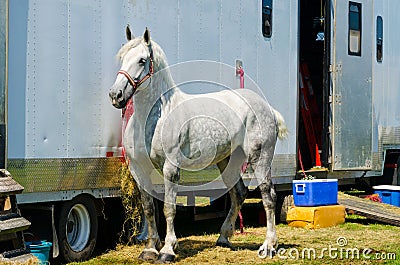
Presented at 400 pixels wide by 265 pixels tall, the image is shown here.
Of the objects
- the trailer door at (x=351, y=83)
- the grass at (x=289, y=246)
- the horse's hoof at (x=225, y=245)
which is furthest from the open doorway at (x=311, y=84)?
the horse's hoof at (x=225, y=245)

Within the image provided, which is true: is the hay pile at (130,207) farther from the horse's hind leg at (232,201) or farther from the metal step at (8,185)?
the metal step at (8,185)

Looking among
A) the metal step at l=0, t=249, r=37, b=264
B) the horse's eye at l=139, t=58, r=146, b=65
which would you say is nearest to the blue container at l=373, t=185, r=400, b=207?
the horse's eye at l=139, t=58, r=146, b=65

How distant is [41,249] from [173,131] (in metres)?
1.85

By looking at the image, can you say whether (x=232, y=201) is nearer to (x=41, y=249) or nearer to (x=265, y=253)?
(x=265, y=253)

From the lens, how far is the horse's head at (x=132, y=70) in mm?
7125

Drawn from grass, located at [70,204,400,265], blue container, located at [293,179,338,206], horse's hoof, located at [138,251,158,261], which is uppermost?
blue container, located at [293,179,338,206]

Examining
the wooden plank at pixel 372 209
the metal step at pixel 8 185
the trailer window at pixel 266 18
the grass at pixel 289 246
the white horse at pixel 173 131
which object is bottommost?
the grass at pixel 289 246

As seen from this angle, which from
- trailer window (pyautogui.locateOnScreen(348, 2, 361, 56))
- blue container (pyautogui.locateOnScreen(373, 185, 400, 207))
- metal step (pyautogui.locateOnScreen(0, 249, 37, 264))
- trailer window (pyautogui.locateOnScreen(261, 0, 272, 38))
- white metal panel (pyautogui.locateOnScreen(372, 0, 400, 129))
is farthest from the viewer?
white metal panel (pyautogui.locateOnScreen(372, 0, 400, 129))

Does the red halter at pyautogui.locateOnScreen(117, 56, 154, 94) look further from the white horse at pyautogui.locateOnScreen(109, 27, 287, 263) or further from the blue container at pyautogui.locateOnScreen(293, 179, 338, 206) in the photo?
the blue container at pyautogui.locateOnScreen(293, 179, 338, 206)

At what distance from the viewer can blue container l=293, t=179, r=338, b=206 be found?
35.7 ft

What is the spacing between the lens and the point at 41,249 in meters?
7.01

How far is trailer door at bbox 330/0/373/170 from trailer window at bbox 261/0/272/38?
1661mm

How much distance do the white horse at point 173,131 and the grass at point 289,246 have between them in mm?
276

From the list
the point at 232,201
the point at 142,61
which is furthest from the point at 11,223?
the point at 232,201
